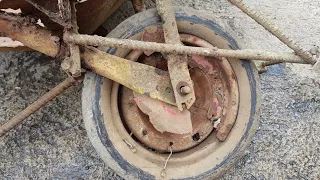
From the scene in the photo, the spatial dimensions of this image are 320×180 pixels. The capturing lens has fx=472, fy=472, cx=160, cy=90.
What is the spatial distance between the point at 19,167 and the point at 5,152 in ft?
0.32

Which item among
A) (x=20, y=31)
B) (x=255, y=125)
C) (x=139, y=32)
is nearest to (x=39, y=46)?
(x=20, y=31)

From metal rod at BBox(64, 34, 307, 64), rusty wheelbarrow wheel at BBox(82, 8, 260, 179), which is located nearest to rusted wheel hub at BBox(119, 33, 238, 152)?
rusty wheelbarrow wheel at BBox(82, 8, 260, 179)

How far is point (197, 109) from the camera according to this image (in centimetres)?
191

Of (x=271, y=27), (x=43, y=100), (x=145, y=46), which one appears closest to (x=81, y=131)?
(x=43, y=100)

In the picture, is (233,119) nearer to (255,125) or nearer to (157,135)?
(255,125)

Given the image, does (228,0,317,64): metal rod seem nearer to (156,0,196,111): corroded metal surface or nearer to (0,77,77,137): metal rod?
(156,0,196,111): corroded metal surface

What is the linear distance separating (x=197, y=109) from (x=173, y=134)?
0.14m

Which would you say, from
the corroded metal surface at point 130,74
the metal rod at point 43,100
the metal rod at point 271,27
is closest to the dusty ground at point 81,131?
the metal rod at point 43,100

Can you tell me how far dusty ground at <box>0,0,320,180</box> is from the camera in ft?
7.00

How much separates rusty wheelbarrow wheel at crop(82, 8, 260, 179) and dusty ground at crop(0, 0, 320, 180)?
13.9 inches

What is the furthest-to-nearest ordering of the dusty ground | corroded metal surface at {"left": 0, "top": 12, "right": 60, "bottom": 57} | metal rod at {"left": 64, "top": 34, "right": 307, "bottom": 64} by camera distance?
the dusty ground → corroded metal surface at {"left": 0, "top": 12, "right": 60, "bottom": 57} → metal rod at {"left": 64, "top": 34, "right": 307, "bottom": 64}

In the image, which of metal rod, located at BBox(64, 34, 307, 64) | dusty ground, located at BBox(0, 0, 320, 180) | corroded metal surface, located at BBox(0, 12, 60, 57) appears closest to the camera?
metal rod, located at BBox(64, 34, 307, 64)

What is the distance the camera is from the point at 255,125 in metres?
1.81

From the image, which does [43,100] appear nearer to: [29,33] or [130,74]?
[29,33]
